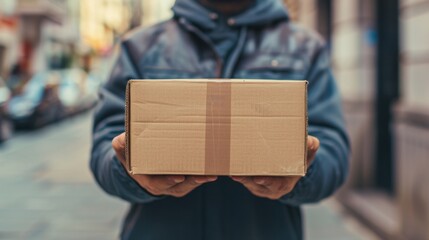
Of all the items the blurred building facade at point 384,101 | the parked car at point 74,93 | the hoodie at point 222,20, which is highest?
the hoodie at point 222,20

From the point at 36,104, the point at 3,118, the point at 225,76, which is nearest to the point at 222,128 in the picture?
the point at 225,76

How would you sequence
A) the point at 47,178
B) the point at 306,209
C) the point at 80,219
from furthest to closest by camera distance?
1. the point at 47,178
2. the point at 306,209
3. the point at 80,219

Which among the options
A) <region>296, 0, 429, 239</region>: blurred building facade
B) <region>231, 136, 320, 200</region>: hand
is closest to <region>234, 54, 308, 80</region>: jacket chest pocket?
<region>231, 136, 320, 200</region>: hand

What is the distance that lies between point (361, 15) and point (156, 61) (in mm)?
7020

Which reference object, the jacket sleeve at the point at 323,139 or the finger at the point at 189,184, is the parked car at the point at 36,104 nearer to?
the jacket sleeve at the point at 323,139

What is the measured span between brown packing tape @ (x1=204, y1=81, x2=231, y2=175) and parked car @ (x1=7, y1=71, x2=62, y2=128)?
16.5 meters

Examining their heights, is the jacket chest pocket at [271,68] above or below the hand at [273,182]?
above

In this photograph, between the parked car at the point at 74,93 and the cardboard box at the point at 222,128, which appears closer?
the cardboard box at the point at 222,128

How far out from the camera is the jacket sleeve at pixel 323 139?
1833mm

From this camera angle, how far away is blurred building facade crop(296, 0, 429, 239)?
19.5ft

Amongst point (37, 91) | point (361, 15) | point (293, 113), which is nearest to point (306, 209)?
point (361, 15)

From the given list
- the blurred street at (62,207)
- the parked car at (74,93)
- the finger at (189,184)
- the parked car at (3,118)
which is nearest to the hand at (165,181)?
the finger at (189,184)

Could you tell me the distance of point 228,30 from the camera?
80.9 inches

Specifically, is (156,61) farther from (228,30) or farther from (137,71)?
(228,30)
